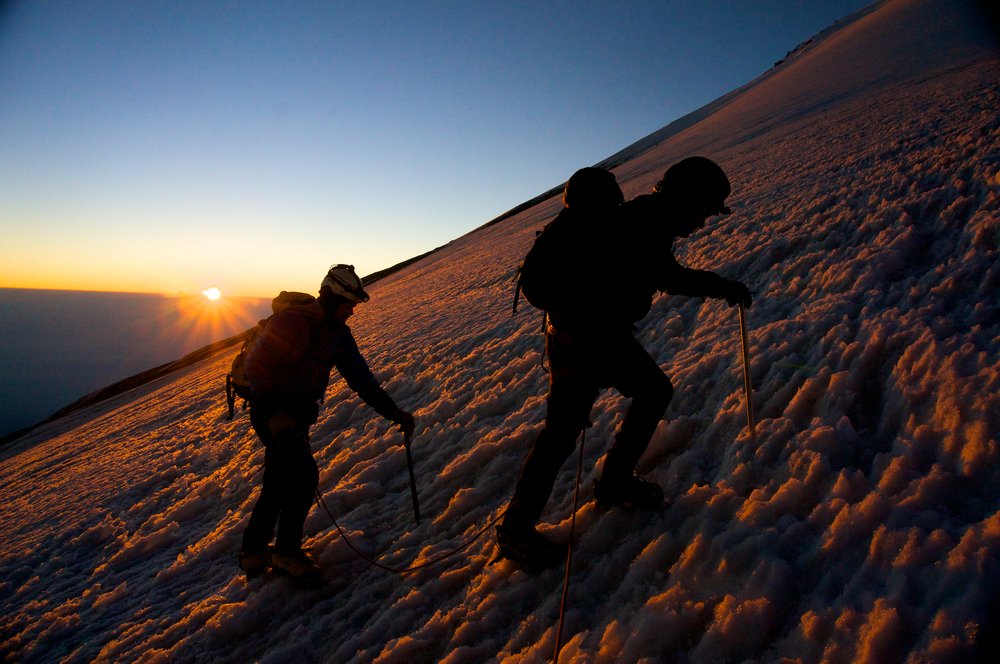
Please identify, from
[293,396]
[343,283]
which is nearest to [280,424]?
[293,396]

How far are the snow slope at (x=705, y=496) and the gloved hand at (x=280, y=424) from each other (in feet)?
4.67

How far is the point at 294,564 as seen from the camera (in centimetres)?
419

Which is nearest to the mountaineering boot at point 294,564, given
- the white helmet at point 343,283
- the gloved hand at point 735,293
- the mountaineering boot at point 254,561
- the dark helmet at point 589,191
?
the mountaineering boot at point 254,561

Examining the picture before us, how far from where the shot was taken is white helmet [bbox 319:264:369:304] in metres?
3.98

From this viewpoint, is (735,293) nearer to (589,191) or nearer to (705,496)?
(589,191)

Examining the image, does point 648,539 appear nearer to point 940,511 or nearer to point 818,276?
point 940,511

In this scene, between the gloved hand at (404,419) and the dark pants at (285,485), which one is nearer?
the dark pants at (285,485)

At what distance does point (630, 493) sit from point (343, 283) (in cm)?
264

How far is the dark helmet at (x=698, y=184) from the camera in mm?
2984

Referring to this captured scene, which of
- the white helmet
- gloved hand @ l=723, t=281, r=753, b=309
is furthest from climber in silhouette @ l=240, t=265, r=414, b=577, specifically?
gloved hand @ l=723, t=281, r=753, b=309

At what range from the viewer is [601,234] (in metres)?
2.79

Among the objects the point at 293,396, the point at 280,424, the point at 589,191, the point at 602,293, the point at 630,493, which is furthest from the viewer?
the point at 293,396

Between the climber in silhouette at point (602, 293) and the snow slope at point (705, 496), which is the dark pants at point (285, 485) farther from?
the climber in silhouette at point (602, 293)

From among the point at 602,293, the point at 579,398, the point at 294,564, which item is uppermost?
the point at 602,293
